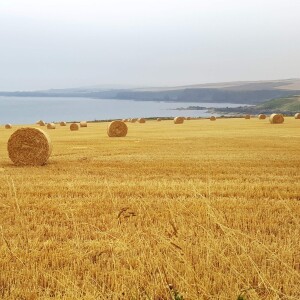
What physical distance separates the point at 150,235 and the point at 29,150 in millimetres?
13381

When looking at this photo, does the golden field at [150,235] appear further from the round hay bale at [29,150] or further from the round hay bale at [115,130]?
the round hay bale at [115,130]

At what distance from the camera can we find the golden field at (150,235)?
518cm

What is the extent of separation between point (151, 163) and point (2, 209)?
30.9 ft

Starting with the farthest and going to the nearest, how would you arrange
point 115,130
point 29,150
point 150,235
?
point 115,130 → point 29,150 → point 150,235

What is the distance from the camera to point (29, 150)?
19.6 m

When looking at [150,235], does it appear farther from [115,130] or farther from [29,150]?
[115,130]

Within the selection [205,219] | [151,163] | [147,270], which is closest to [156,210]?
[205,219]

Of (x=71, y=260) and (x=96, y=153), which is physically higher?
(x=71, y=260)

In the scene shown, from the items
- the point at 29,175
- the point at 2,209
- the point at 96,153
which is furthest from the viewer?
the point at 96,153

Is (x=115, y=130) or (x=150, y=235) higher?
(x=150, y=235)

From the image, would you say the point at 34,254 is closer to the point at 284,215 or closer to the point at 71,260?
the point at 71,260

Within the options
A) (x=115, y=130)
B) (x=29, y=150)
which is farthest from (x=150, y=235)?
(x=115, y=130)

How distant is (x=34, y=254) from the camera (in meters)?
6.38

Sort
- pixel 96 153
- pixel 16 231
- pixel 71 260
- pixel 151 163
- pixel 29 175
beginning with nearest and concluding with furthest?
pixel 71 260, pixel 16 231, pixel 29 175, pixel 151 163, pixel 96 153
